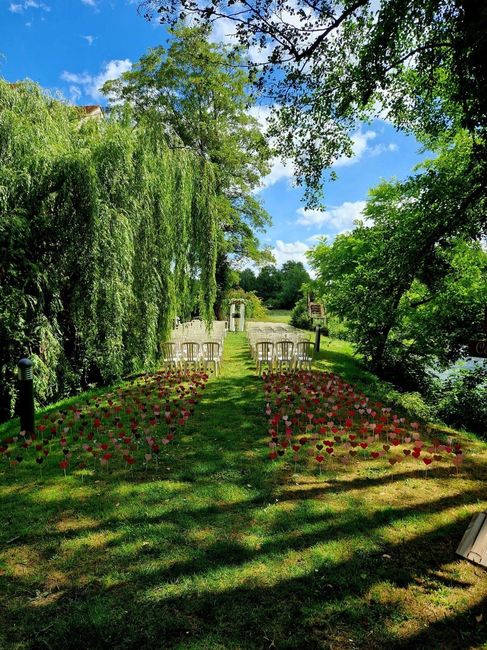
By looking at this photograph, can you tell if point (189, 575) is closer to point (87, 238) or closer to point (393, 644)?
point (393, 644)

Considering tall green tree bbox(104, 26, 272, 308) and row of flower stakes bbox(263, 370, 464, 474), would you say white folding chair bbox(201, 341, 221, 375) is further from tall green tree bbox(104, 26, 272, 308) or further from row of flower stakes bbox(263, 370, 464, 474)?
tall green tree bbox(104, 26, 272, 308)

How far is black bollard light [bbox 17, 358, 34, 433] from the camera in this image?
5.34 meters

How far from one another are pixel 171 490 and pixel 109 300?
435 cm

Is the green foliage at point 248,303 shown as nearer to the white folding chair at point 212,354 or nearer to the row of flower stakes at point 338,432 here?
the white folding chair at point 212,354

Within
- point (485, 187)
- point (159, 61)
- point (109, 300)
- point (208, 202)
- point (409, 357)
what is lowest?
point (409, 357)

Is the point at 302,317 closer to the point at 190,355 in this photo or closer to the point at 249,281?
the point at 190,355

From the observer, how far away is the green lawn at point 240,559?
90.5 inches

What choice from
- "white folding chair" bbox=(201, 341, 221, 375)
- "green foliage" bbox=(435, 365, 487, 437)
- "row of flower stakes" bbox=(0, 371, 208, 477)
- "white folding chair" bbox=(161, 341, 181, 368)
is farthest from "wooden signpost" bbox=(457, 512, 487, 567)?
"white folding chair" bbox=(161, 341, 181, 368)

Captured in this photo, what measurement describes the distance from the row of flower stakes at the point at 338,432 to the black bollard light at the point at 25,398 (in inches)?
134

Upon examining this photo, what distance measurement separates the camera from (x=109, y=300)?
728 cm

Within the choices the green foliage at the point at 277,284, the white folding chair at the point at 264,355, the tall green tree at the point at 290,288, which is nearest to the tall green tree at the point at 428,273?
the white folding chair at the point at 264,355

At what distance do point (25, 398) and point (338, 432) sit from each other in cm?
460

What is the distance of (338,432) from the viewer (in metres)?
5.84

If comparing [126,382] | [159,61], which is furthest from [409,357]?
[159,61]
